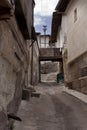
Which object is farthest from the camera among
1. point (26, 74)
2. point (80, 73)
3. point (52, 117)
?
point (80, 73)

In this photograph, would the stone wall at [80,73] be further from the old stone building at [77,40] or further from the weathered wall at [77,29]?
the weathered wall at [77,29]

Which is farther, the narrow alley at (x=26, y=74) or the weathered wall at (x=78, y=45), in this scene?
the weathered wall at (x=78, y=45)

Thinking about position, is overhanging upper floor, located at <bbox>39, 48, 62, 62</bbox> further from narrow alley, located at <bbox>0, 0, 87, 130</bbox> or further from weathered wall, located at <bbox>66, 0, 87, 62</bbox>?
weathered wall, located at <bbox>66, 0, 87, 62</bbox>

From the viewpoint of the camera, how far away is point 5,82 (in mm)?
5266

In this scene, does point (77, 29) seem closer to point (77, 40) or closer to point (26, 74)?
point (77, 40)

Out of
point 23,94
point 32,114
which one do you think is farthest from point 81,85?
point 32,114

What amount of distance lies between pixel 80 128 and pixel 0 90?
2.70 meters

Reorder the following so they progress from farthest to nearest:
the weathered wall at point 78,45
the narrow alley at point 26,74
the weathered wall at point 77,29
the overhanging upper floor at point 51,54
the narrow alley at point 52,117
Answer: the overhanging upper floor at point 51,54 < the weathered wall at point 77,29 < the weathered wall at point 78,45 < the narrow alley at point 52,117 < the narrow alley at point 26,74

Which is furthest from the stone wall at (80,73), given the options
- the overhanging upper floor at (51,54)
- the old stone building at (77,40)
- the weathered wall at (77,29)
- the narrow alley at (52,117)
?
the overhanging upper floor at (51,54)

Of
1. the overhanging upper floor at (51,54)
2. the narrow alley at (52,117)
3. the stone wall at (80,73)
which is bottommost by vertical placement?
the narrow alley at (52,117)

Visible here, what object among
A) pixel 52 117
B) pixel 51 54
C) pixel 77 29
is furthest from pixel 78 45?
pixel 51 54

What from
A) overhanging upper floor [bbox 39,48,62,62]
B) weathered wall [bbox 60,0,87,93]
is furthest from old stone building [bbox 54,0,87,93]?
overhanging upper floor [bbox 39,48,62,62]

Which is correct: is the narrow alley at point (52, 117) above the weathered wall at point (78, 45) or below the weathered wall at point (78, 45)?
below

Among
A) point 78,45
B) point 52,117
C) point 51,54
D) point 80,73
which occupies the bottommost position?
point 52,117
